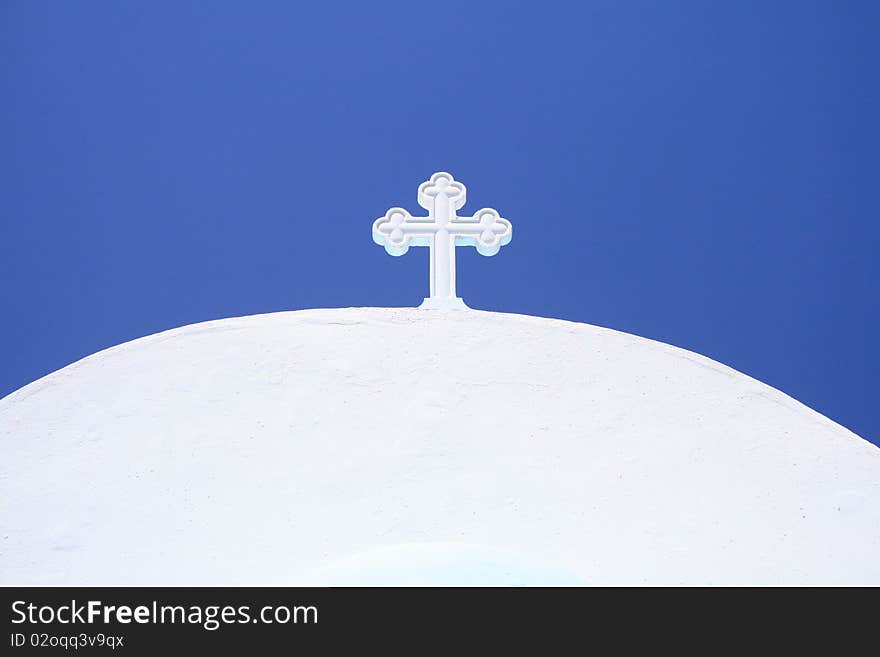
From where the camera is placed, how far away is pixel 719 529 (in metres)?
4.21

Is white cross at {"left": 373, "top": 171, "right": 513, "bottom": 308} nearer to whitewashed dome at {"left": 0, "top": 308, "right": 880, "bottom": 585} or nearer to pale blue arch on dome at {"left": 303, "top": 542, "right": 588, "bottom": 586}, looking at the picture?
whitewashed dome at {"left": 0, "top": 308, "right": 880, "bottom": 585}

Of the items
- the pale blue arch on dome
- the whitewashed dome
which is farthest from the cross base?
the pale blue arch on dome

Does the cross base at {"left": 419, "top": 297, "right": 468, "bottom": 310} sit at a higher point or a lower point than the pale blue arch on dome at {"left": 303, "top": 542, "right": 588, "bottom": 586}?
higher

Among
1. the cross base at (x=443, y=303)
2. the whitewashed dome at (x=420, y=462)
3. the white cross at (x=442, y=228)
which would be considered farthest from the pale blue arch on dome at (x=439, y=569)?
the white cross at (x=442, y=228)

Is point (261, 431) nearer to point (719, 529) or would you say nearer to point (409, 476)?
point (409, 476)

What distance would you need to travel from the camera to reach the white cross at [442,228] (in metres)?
4.73

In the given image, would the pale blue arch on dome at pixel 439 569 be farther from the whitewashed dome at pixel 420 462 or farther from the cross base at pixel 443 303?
the cross base at pixel 443 303

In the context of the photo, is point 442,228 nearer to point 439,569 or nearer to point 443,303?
point 443,303

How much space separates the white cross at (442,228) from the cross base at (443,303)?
3.3 inches

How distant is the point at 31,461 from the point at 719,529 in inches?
91.2

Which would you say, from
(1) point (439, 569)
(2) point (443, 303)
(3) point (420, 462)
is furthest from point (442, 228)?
(1) point (439, 569)

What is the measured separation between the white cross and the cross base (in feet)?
0.28

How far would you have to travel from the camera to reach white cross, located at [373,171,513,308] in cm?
473
